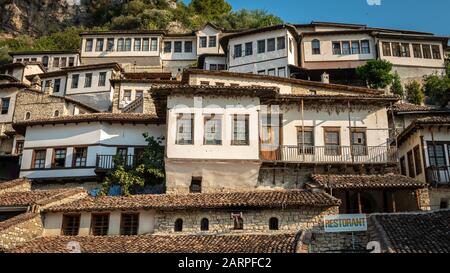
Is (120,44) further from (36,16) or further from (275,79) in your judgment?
(275,79)

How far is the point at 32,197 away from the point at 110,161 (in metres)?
5.55

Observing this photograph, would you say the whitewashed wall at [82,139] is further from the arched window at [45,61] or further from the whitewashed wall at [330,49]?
the arched window at [45,61]

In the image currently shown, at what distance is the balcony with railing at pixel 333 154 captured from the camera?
24.5 metres

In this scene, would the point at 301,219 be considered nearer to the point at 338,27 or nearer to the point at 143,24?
the point at 338,27

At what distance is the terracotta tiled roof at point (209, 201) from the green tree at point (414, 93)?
2254 cm

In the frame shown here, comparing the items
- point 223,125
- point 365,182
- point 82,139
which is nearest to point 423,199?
point 365,182

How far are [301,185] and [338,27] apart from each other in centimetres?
3118

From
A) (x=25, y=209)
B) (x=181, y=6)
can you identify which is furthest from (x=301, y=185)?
(x=181, y=6)

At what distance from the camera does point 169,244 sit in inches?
706

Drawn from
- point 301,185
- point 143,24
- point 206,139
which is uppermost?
point 143,24

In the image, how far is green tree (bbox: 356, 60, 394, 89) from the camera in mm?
39219
